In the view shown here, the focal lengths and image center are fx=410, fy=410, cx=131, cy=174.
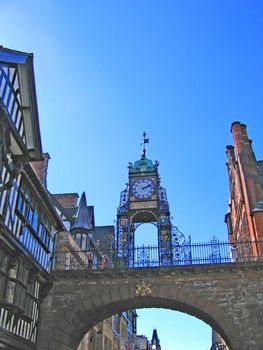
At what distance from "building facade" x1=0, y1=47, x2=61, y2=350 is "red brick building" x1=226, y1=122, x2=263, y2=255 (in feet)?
23.9

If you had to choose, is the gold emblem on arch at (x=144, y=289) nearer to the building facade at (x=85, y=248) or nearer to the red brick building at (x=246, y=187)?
the building facade at (x=85, y=248)

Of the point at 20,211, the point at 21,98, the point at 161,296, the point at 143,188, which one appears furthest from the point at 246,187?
the point at 21,98

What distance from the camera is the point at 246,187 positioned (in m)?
18.2

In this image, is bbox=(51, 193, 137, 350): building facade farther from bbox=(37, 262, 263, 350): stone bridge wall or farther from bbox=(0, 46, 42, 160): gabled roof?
bbox=(0, 46, 42, 160): gabled roof

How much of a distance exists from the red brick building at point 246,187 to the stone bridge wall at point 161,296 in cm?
167

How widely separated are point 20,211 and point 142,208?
6.77 meters

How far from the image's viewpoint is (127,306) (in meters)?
15.7

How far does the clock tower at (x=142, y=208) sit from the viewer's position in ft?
55.3

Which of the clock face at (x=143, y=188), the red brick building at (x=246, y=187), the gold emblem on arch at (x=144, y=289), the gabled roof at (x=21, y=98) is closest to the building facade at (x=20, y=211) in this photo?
the gabled roof at (x=21, y=98)

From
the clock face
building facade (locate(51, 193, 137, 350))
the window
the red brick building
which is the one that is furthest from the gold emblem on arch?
the clock face

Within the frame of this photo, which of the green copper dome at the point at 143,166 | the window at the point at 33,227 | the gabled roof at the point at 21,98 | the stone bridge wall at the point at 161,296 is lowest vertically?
the stone bridge wall at the point at 161,296

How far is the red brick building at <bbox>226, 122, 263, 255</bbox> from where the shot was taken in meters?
16.7

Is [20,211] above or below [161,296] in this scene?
above

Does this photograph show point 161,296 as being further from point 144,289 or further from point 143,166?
point 143,166
